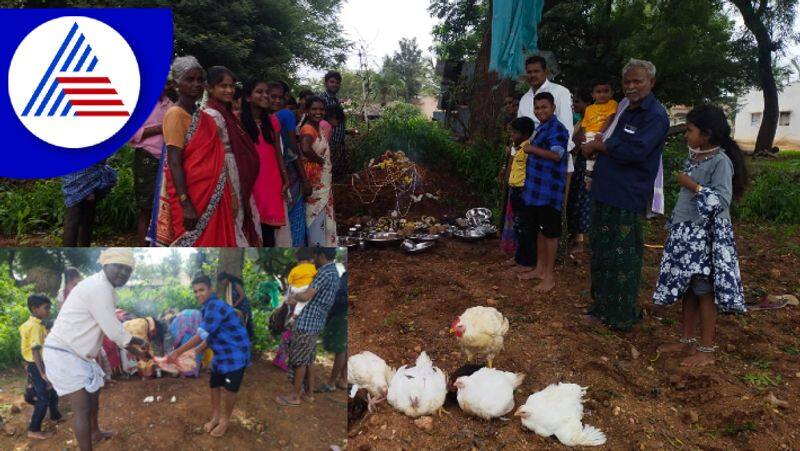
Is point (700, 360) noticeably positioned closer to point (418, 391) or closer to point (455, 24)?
point (418, 391)

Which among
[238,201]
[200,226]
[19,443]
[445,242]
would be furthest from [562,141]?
[19,443]

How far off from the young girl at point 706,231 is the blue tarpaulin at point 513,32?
10.3 ft

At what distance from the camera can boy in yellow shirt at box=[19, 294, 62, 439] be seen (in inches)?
55.8

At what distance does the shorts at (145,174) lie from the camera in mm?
3680

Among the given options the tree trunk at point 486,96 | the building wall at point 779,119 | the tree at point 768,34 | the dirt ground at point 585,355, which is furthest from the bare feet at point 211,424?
the building wall at point 779,119

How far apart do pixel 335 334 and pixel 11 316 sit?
34.2 inches

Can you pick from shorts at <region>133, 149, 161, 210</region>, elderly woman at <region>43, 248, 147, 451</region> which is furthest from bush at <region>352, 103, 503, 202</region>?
elderly woman at <region>43, 248, 147, 451</region>

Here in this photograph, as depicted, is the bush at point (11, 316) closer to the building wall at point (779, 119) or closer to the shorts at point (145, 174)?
the shorts at point (145, 174)

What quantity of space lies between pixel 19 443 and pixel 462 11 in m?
19.3

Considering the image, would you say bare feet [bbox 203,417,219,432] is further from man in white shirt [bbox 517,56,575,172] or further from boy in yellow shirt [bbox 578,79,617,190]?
boy in yellow shirt [bbox 578,79,617,190]

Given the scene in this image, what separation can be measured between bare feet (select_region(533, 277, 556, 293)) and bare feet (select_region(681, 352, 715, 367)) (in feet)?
3.57

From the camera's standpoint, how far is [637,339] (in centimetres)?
325

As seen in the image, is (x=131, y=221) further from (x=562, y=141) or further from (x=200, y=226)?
(x=562, y=141)

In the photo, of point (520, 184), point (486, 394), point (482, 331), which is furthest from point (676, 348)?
point (520, 184)
